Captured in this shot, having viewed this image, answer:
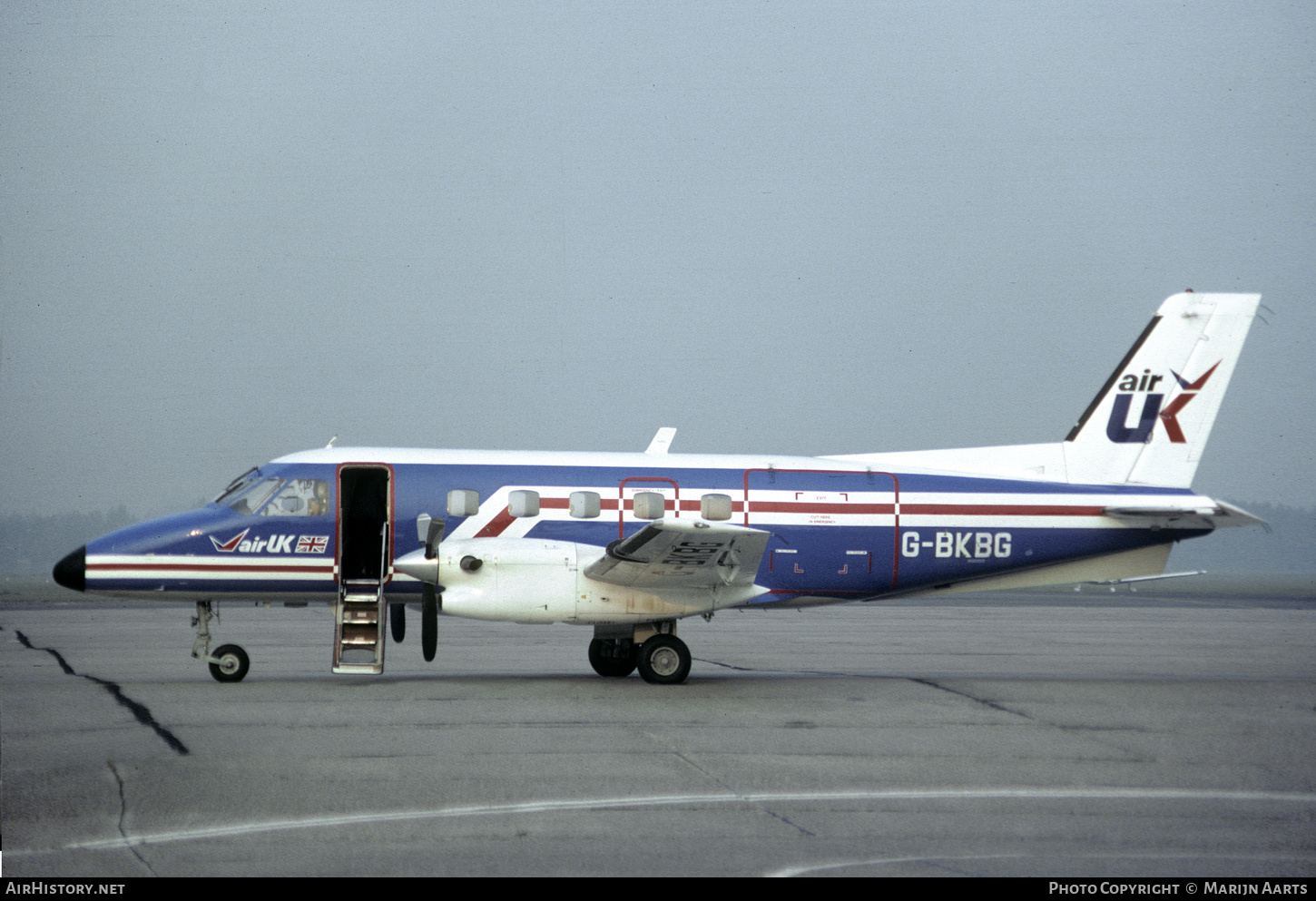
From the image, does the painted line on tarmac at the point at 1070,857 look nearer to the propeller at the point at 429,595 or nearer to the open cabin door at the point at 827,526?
the propeller at the point at 429,595

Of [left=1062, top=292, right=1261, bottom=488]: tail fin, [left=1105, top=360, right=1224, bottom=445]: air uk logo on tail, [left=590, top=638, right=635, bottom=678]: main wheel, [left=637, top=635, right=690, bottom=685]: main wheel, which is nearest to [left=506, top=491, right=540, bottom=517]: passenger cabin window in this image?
[left=590, top=638, right=635, bottom=678]: main wheel

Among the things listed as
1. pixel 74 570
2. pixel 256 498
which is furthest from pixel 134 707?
pixel 256 498

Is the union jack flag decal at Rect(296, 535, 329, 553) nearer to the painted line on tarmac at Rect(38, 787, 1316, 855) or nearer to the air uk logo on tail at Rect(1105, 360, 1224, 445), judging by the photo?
the painted line on tarmac at Rect(38, 787, 1316, 855)

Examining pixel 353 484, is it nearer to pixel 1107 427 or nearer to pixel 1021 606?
pixel 1107 427

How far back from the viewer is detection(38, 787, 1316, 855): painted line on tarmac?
7055 mm

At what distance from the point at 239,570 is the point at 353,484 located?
1.77 m

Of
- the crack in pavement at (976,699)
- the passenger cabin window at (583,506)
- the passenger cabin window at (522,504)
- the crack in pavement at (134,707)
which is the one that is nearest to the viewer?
the crack in pavement at (134,707)

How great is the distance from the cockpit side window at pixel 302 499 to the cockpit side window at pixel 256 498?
12 centimetres

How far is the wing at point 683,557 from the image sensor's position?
13.2m

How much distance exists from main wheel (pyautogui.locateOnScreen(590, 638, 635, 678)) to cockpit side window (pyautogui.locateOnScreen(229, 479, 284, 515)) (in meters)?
4.65

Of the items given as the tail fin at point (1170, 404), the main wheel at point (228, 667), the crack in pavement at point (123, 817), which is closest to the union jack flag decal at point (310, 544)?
the main wheel at point (228, 667)

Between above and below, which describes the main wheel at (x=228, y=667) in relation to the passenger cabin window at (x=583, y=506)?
below

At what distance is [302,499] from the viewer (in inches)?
596

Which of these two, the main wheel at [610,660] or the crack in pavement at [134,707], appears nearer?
the crack in pavement at [134,707]
